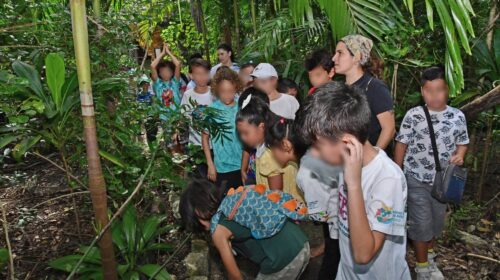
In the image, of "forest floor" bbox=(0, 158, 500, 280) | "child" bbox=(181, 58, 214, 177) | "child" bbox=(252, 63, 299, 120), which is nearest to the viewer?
"forest floor" bbox=(0, 158, 500, 280)

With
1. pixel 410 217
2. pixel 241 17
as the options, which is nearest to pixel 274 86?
pixel 410 217

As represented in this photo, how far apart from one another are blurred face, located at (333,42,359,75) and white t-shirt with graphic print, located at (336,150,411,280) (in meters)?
1.13

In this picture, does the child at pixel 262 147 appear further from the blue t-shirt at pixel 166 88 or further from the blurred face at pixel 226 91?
the blue t-shirt at pixel 166 88

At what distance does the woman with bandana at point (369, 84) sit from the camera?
2.39m

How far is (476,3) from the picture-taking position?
3.58 metres

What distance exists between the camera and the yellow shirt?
255 cm

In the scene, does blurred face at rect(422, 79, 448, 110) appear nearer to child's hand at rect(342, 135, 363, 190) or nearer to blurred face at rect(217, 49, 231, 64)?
child's hand at rect(342, 135, 363, 190)

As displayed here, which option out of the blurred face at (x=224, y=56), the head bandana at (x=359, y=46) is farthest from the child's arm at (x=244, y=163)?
the blurred face at (x=224, y=56)

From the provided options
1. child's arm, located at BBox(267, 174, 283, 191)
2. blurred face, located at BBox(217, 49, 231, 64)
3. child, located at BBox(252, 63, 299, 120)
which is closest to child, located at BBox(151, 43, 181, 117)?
blurred face, located at BBox(217, 49, 231, 64)

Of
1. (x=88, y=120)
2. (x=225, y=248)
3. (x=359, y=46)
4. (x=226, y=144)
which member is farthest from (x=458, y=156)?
(x=88, y=120)

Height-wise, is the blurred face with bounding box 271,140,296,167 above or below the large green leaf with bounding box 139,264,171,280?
above

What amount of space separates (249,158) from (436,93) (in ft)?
4.57

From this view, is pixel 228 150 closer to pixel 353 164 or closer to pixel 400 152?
pixel 400 152

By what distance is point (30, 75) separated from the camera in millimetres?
2273
